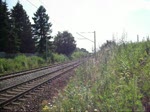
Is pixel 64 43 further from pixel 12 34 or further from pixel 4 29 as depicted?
pixel 4 29

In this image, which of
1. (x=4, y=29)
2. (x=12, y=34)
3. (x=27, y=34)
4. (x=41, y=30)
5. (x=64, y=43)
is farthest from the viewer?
(x=64, y=43)

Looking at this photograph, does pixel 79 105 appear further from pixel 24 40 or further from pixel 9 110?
pixel 24 40

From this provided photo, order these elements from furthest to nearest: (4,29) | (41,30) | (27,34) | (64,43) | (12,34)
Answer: (64,43) → (27,34) → (41,30) → (12,34) → (4,29)

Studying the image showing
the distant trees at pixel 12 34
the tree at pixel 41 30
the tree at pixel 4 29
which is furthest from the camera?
the tree at pixel 41 30

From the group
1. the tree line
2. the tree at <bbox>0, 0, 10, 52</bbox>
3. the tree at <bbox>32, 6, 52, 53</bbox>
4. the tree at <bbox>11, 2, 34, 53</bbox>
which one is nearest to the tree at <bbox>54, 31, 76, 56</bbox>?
the tree line

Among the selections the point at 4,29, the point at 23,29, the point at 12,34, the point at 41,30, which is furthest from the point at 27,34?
the point at 4,29

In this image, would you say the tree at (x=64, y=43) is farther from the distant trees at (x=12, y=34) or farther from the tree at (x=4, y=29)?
→ the tree at (x=4, y=29)

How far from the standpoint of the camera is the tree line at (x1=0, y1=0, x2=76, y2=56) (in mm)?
47281

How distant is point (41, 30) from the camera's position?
5509cm

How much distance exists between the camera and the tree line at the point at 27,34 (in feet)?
155

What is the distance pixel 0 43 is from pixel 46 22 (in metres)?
13.1

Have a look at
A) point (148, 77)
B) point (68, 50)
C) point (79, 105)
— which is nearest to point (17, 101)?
point (79, 105)

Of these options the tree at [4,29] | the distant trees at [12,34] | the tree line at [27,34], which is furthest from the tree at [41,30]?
the tree at [4,29]

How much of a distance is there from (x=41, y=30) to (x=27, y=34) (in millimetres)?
6764
